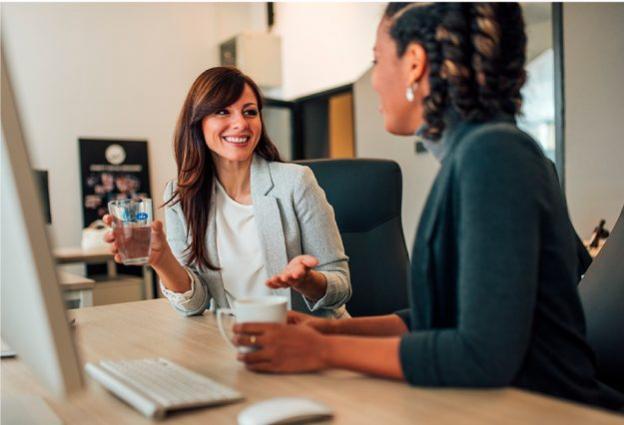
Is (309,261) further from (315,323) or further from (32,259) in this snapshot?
(32,259)

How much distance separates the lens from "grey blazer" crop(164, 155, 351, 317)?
1589 mm

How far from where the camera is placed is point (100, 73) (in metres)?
5.04

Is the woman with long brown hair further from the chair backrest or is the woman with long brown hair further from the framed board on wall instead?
the framed board on wall

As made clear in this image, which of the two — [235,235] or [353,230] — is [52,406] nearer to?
[235,235]

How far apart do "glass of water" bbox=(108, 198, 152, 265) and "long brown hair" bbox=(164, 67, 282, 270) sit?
495 mm

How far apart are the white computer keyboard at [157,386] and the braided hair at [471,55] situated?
0.48m

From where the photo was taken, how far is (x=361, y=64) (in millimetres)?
4848

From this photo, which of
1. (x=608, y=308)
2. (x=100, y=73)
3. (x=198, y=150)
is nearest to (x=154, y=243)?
(x=198, y=150)

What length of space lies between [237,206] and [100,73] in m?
3.86

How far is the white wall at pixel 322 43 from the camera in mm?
4793

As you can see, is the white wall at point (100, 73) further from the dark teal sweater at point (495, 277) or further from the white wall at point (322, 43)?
the dark teal sweater at point (495, 277)

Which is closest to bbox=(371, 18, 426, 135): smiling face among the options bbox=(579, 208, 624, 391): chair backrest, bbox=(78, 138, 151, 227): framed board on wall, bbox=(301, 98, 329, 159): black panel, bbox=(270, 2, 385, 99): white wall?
bbox=(579, 208, 624, 391): chair backrest

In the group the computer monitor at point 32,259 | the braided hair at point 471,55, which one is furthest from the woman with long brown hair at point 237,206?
the computer monitor at point 32,259

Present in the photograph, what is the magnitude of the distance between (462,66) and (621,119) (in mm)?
2642
